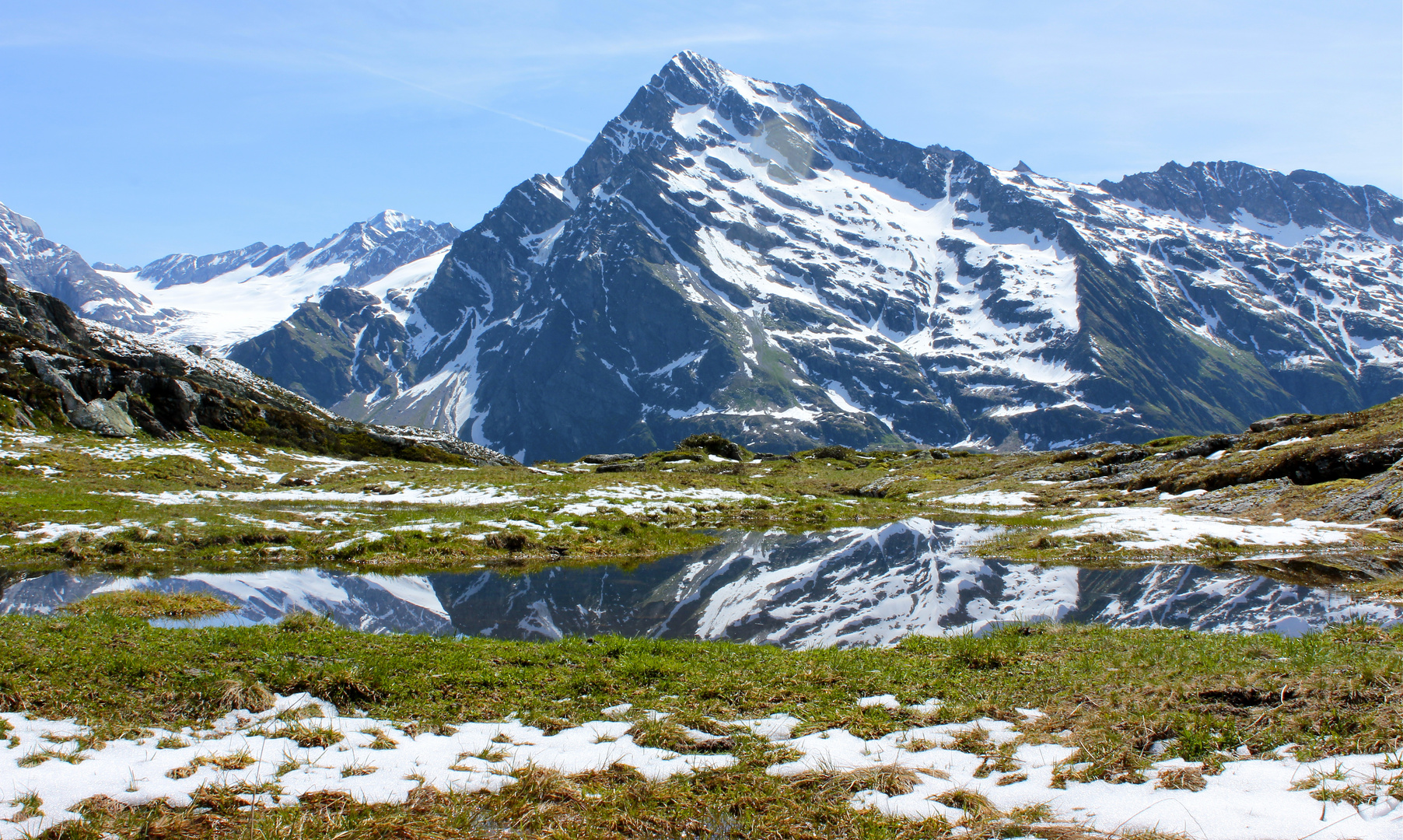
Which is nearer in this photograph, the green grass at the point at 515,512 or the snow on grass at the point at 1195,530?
the green grass at the point at 515,512

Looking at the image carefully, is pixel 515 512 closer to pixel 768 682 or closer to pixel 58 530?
pixel 58 530

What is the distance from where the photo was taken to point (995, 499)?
63250mm

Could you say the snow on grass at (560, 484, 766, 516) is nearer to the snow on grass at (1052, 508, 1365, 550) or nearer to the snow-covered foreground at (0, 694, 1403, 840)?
the snow on grass at (1052, 508, 1365, 550)

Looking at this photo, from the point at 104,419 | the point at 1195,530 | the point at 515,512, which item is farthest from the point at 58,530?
the point at 1195,530

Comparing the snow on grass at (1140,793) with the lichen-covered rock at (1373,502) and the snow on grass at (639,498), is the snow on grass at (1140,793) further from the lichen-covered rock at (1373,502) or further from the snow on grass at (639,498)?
the lichen-covered rock at (1373,502)

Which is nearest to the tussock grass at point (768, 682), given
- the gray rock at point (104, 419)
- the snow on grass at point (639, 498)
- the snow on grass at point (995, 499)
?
the snow on grass at point (639, 498)

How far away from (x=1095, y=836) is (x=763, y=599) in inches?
820

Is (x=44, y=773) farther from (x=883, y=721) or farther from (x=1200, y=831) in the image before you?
(x=1200, y=831)

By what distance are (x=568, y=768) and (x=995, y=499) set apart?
60.9 metres

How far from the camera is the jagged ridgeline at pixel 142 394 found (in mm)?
69688

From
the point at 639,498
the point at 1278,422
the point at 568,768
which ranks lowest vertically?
the point at 639,498

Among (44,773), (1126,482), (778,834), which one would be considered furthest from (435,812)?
(1126,482)

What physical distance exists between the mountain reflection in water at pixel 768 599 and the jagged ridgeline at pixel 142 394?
58.6 metres

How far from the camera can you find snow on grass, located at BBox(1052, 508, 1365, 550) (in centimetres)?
3478
